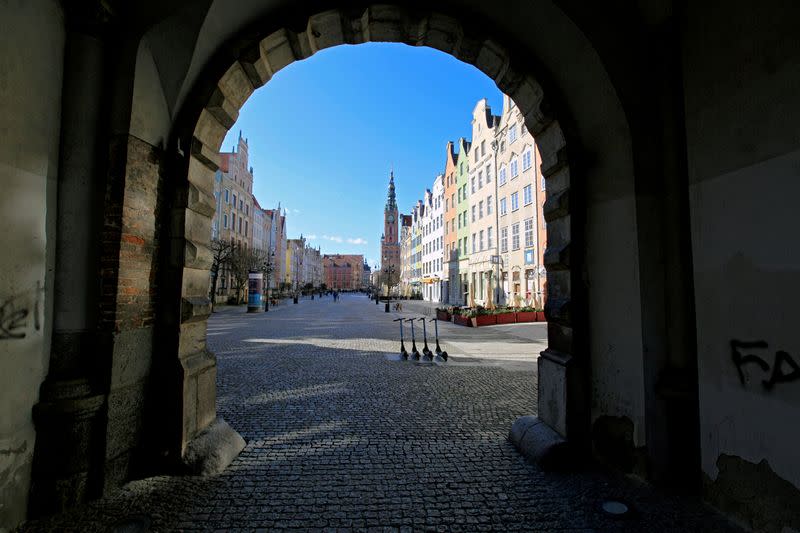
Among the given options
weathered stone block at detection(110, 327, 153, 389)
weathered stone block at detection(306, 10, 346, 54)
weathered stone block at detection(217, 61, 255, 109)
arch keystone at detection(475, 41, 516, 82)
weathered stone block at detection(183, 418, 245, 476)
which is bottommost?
weathered stone block at detection(183, 418, 245, 476)

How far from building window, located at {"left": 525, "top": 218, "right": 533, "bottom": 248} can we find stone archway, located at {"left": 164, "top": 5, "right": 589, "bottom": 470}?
80.5 feet

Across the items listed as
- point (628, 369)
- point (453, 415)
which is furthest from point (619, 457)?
point (453, 415)

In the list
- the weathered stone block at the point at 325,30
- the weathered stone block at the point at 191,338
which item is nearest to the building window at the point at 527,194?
the weathered stone block at the point at 325,30

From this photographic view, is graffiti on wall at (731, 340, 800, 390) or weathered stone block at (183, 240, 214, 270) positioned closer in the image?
graffiti on wall at (731, 340, 800, 390)

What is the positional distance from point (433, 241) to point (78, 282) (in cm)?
5285

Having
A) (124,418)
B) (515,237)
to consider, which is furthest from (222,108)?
(515,237)

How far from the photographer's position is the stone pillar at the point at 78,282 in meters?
2.94

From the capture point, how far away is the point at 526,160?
28.5 m

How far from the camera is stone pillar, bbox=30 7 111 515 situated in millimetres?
2939

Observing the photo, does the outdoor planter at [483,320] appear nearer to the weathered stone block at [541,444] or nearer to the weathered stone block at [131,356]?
the weathered stone block at [541,444]

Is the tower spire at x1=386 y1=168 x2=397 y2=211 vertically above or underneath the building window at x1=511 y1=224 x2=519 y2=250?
above

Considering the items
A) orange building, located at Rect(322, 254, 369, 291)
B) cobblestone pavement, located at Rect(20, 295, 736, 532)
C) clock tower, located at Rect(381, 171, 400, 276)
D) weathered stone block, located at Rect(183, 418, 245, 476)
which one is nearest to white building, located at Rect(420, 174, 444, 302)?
cobblestone pavement, located at Rect(20, 295, 736, 532)

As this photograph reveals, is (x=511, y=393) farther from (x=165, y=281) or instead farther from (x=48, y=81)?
(x=48, y=81)

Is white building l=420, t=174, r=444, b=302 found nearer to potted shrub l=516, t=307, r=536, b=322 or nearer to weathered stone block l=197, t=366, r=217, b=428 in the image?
potted shrub l=516, t=307, r=536, b=322
